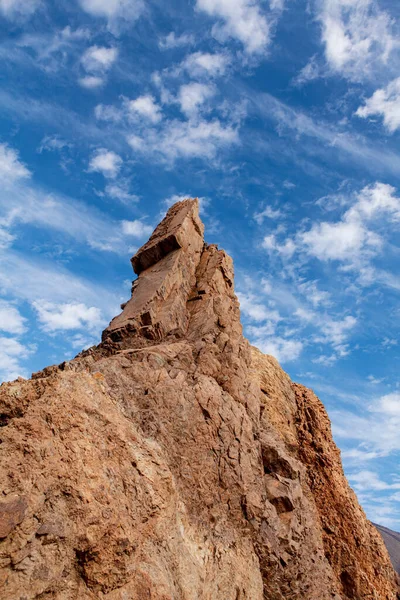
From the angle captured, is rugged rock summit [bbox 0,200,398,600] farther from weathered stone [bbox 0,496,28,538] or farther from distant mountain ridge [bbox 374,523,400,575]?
distant mountain ridge [bbox 374,523,400,575]

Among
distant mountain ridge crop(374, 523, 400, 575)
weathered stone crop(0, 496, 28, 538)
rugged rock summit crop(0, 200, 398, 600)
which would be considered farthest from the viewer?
distant mountain ridge crop(374, 523, 400, 575)

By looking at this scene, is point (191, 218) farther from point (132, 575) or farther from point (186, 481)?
point (132, 575)

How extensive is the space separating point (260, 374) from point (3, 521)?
60.5 feet

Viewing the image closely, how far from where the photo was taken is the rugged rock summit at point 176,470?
11672 mm

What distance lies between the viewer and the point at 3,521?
35.0 feet

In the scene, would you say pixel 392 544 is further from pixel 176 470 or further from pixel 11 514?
pixel 11 514

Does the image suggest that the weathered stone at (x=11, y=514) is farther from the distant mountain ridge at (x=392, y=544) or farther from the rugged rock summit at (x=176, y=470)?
the distant mountain ridge at (x=392, y=544)

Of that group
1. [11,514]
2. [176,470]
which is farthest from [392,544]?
[11,514]

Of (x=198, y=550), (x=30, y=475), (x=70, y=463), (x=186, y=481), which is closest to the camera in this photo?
(x=30, y=475)

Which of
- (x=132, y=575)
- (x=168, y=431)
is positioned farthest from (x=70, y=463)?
(x=168, y=431)

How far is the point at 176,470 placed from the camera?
16109 millimetres

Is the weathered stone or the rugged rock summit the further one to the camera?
the rugged rock summit

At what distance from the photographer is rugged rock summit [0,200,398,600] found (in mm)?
11672

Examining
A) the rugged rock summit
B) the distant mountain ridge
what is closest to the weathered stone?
the rugged rock summit
